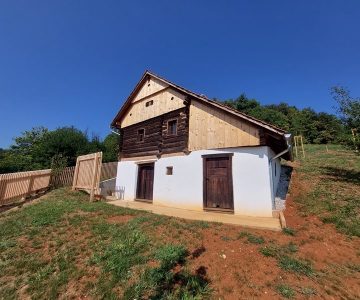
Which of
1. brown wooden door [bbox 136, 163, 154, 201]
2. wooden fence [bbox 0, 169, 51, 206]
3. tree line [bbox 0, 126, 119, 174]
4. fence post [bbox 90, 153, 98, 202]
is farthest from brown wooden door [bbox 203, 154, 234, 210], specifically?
tree line [bbox 0, 126, 119, 174]

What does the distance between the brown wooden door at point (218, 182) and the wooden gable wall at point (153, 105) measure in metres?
4.03

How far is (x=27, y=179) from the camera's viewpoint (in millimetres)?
13711

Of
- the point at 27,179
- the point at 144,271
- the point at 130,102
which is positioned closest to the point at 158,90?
the point at 130,102

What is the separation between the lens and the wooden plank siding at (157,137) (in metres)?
12.1

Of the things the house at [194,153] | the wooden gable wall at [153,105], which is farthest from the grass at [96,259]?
the wooden gable wall at [153,105]

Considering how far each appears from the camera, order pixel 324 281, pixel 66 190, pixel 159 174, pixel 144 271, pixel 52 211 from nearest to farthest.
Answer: pixel 324 281, pixel 144 271, pixel 52 211, pixel 159 174, pixel 66 190

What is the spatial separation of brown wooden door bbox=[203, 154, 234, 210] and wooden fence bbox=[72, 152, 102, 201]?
247 inches

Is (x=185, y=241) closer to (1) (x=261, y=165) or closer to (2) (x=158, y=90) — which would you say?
(1) (x=261, y=165)

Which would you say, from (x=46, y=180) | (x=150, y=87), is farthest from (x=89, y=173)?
(x=150, y=87)

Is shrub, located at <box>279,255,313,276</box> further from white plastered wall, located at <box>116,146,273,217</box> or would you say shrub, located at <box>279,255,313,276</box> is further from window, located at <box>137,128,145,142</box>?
window, located at <box>137,128,145,142</box>

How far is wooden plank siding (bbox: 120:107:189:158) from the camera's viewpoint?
1212cm

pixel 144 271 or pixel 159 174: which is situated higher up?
pixel 159 174

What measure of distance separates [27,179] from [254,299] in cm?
1498

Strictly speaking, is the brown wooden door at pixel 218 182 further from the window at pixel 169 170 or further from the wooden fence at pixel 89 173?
the wooden fence at pixel 89 173
